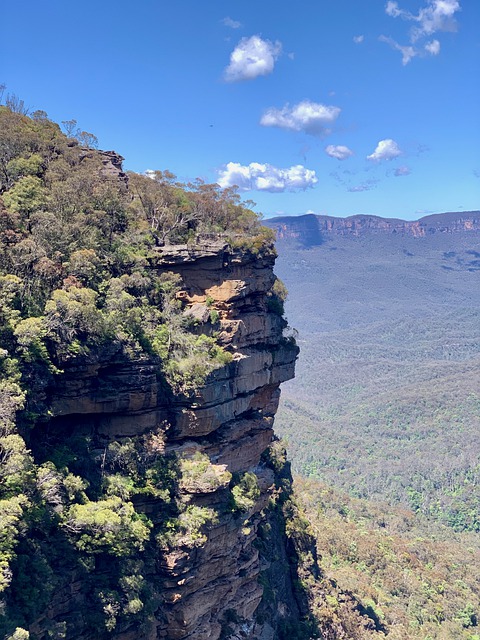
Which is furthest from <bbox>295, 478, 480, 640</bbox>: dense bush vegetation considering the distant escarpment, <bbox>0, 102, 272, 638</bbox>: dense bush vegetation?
<bbox>0, 102, 272, 638</bbox>: dense bush vegetation

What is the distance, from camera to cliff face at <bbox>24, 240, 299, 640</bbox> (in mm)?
23578

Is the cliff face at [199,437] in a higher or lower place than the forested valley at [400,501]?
higher

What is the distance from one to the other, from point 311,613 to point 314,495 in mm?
44784

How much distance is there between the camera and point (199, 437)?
2894 cm

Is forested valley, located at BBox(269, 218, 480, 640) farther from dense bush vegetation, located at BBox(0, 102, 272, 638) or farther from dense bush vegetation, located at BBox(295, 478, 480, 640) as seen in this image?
dense bush vegetation, located at BBox(0, 102, 272, 638)

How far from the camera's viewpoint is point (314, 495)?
83.4 metres

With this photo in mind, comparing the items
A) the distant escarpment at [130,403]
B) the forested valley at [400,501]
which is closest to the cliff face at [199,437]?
the distant escarpment at [130,403]

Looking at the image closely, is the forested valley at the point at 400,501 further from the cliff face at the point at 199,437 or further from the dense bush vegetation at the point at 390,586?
the cliff face at the point at 199,437

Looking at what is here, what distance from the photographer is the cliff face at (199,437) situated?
23.6m

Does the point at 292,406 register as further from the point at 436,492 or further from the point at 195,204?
the point at 195,204

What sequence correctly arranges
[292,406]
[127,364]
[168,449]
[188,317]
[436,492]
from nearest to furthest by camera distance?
1. [127,364]
2. [168,449]
3. [188,317]
4. [436,492]
5. [292,406]

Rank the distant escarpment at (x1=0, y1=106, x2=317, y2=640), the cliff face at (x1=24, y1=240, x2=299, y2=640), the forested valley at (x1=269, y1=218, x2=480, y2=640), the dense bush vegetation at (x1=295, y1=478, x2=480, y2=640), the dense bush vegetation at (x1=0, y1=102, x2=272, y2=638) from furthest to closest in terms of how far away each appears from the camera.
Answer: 1. the forested valley at (x1=269, y1=218, x2=480, y2=640)
2. the dense bush vegetation at (x1=295, y1=478, x2=480, y2=640)
3. the cliff face at (x1=24, y1=240, x2=299, y2=640)
4. the distant escarpment at (x1=0, y1=106, x2=317, y2=640)
5. the dense bush vegetation at (x1=0, y1=102, x2=272, y2=638)

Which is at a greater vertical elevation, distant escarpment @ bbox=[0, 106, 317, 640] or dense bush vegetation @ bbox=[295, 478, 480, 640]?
distant escarpment @ bbox=[0, 106, 317, 640]

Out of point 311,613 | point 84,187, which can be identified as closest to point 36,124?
point 84,187
